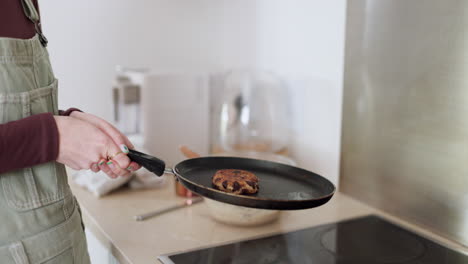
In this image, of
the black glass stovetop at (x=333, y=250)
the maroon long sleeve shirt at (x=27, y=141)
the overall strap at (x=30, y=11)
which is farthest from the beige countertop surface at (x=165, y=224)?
the overall strap at (x=30, y=11)

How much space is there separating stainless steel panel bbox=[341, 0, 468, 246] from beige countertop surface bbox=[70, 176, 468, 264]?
60mm

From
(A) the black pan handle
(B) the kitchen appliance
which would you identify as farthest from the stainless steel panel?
(A) the black pan handle

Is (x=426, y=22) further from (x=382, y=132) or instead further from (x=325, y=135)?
(x=325, y=135)

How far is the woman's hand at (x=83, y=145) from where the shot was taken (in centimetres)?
71

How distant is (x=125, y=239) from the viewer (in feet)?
3.17

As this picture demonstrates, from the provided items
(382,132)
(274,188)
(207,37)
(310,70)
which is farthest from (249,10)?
(274,188)

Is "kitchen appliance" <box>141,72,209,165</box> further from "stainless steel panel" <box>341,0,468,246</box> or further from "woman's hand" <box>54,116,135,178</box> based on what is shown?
"woman's hand" <box>54,116,135,178</box>

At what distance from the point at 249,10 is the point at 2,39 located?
1007 millimetres

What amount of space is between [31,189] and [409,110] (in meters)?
0.80

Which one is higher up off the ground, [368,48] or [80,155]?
[368,48]

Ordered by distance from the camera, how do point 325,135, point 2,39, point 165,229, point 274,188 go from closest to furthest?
point 2,39, point 274,188, point 165,229, point 325,135

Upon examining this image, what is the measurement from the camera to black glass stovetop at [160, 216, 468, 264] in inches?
35.2

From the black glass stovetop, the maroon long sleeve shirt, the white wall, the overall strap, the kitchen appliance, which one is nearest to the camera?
the maroon long sleeve shirt

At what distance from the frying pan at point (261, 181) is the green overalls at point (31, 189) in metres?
0.16
